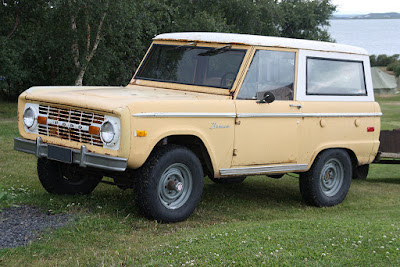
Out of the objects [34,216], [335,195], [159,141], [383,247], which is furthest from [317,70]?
[34,216]

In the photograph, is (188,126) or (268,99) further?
(268,99)

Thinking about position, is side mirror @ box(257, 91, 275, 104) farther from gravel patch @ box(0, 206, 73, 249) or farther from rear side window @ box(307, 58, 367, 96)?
gravel patch @ box(0, 206, 73, 249)

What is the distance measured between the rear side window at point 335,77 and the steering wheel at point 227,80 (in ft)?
4.47

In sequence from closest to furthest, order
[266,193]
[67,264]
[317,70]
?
[67,264], [317,70], [266,193]

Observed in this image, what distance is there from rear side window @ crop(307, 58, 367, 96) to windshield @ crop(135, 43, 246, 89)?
1352mm

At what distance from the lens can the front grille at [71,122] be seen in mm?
6250

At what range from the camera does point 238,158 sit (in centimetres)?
725

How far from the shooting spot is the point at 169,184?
6660 mm

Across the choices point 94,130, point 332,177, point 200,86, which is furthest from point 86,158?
point 332,177

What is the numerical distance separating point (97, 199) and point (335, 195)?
360 cm

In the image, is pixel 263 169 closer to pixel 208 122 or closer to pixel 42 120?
pixel 208 122

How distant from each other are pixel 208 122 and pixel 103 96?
4.12 ft

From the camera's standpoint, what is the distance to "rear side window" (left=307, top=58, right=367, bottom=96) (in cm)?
826

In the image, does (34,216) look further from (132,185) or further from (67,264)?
(67,264)
